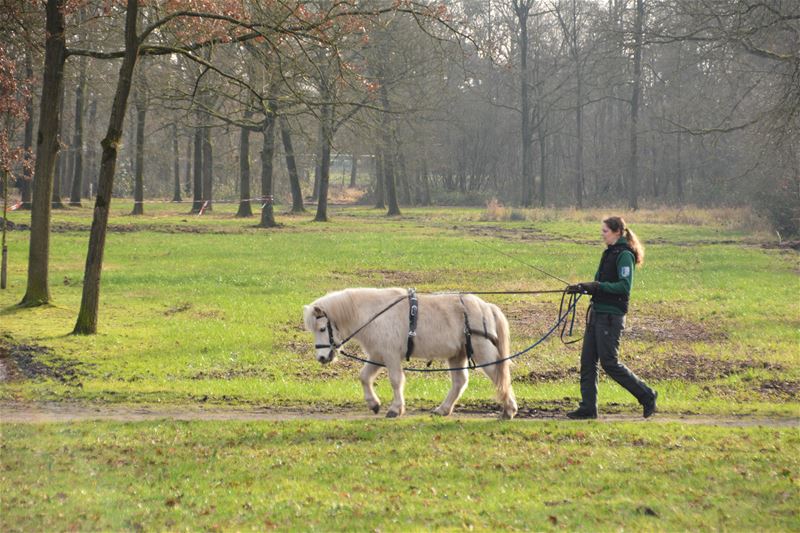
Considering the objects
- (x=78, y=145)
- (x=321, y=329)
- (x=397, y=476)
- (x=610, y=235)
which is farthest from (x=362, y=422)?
(x=78, y=145)

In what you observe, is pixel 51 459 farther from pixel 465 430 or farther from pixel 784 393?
pixel 784 393

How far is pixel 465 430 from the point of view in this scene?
10.1 m

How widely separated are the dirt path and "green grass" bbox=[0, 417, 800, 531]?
2.04 feet

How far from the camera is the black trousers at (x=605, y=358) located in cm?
1070

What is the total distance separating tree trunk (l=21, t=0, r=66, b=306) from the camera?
715 inches

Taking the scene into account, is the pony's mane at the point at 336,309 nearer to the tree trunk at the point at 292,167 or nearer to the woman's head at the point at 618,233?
the woman's head at the point at 618,233

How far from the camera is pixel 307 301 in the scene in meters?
22.3

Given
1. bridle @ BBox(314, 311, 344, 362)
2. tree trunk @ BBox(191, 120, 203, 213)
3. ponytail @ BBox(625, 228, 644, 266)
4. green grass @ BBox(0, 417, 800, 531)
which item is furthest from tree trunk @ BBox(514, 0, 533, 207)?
green grass @ BBox(0, 417, 800, 531)

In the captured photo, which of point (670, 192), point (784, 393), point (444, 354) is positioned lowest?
point (784, 393)

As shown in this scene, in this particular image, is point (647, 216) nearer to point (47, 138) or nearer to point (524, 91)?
point (524, 91)

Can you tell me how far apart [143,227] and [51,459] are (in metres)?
35.8

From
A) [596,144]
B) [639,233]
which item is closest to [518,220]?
[639,233]

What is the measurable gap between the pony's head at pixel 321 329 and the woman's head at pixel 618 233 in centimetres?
348

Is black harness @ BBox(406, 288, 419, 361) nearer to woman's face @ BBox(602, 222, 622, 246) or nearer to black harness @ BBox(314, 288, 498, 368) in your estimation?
black harness @ BBox(314, 288, 498, 368)
